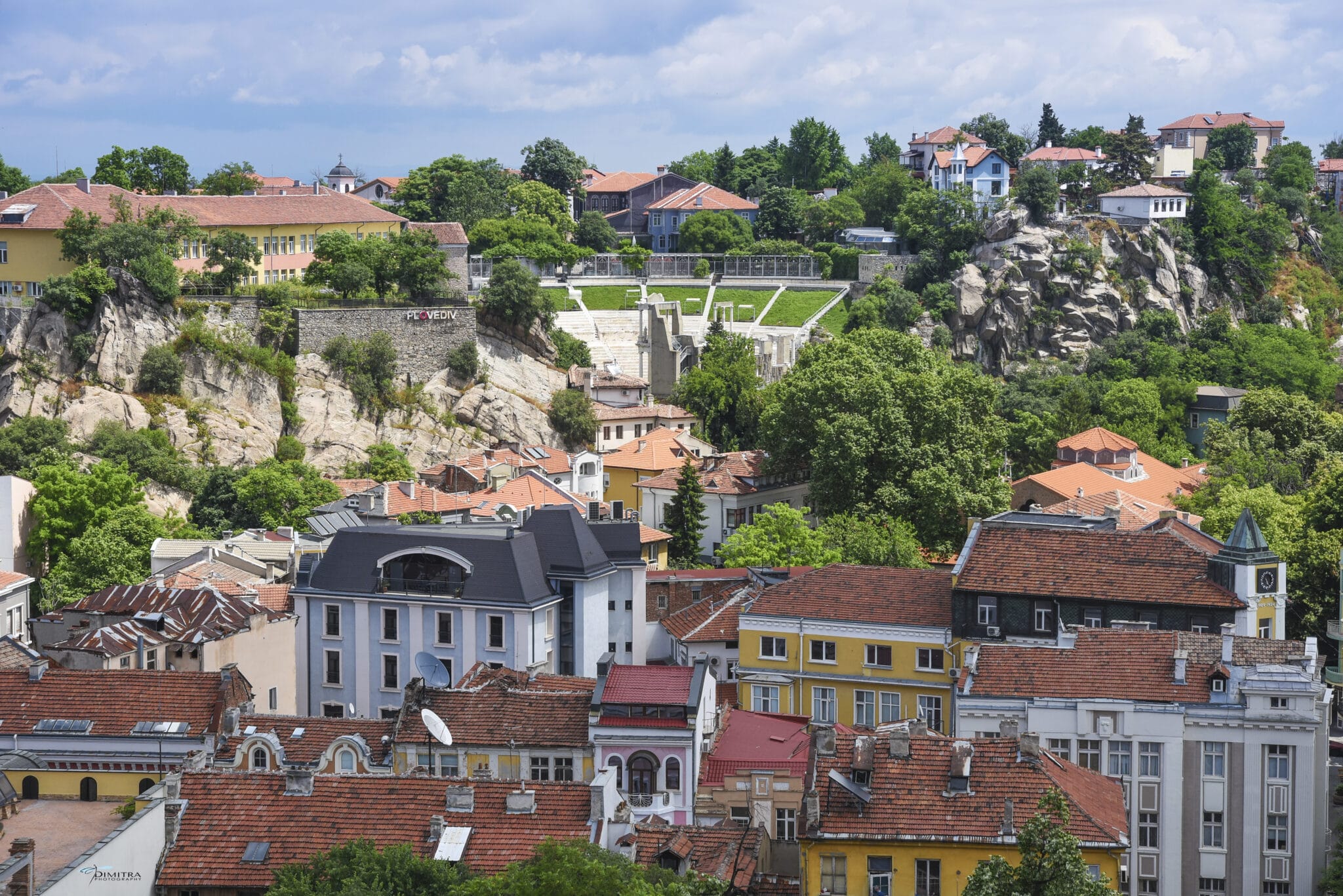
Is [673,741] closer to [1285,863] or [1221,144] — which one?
[1285,863]

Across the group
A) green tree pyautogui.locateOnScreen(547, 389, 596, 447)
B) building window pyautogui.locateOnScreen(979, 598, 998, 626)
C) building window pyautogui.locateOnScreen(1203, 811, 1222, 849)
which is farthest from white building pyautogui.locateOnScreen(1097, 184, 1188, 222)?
building window pyautogui.locateOnScreen(1203, 811, 1222, 849)

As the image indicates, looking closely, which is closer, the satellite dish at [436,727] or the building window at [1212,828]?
the satellite dish at [436,727]

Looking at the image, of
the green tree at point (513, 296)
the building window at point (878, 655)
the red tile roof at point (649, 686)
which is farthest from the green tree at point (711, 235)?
the red tile roof at point (649, 686)

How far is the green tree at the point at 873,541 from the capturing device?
59.2m

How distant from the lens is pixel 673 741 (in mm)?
34781

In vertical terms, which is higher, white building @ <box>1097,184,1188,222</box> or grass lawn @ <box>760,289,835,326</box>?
white building @ <box>1097,184,1188,222</box>

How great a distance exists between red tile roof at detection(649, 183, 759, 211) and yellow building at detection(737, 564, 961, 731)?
70.9m

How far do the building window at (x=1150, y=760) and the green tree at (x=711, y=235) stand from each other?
2983 inches

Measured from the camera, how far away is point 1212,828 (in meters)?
35.0

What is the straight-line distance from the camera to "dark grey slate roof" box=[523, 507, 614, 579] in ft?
160

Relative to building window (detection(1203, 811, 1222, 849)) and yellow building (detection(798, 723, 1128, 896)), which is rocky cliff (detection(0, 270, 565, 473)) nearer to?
building window (detection(1203, 811, 1222, 849))

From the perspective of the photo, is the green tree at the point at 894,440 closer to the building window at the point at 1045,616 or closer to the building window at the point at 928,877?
the building window at the point at 1045,616

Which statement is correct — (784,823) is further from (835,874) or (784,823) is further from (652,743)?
(835,874)

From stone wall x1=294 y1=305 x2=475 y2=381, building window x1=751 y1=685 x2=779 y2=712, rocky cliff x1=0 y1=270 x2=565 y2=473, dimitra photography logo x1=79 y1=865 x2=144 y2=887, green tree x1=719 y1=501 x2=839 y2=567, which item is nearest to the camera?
dimitra photography logo x1=79 y1=865 x2=144 y2=887
